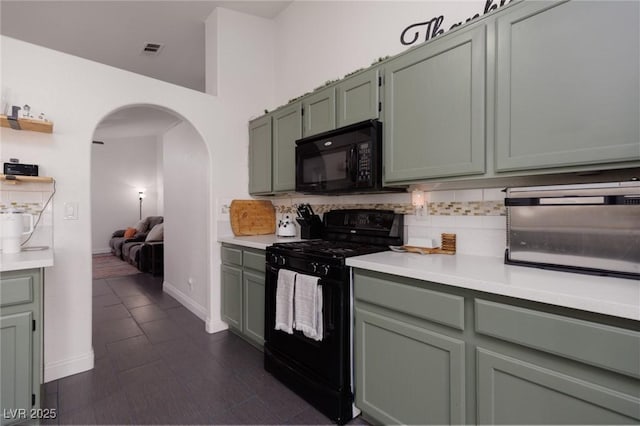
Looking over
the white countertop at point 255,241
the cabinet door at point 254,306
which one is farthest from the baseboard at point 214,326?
the white countertop at point 255,241

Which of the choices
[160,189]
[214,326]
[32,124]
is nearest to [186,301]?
[214,326]

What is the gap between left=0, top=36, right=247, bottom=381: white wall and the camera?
2039mm

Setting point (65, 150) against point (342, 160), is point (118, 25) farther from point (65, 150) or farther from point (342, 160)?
point (342, 160)

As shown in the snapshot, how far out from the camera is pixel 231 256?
281 centimetres

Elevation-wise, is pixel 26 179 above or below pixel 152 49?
below

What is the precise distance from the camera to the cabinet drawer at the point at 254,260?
7.80ft

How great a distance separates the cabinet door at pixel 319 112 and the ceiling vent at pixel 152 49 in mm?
2498

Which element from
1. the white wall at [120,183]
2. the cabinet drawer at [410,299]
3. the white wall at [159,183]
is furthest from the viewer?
the white wall at [159,183]

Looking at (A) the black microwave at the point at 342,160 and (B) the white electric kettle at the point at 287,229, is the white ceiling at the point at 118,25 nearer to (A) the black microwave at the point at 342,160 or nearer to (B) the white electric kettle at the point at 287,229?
(A) the black microwave at the point at 342,160

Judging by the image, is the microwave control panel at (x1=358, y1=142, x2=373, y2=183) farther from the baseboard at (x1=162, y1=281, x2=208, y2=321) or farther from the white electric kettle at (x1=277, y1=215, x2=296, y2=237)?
the baseboard at (x1=162, y1=281, x2=208, y2=321)

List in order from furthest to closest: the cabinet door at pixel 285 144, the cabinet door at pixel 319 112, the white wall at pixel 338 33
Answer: the cabinet door at pixel 285 144 → the cabinet door at pixel 319 112 → the white wall at pixel 338 33

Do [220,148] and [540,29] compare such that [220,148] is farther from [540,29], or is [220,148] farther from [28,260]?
[540,29]

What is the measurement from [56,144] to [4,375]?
1.48m

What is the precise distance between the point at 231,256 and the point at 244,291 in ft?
1.25
